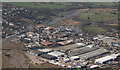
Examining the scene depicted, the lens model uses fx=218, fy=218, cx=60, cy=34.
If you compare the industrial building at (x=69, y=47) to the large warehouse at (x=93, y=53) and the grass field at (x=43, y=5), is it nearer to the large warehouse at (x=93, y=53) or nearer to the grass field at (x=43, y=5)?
the large warehouse at (x=93, y=53)

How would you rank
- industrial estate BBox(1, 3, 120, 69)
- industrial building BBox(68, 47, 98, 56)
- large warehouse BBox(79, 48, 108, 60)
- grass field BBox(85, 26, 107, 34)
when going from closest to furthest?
1. industrial estate BBox(1, 3, 120, 69)
2. large warehouse BBox(79, 48, 108, 60)
3. industrial building BBox(68, 47, 98, 56)
4. grass field BBox(85, 26, 107, 34)

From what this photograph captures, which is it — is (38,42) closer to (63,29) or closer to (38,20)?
(63,29)

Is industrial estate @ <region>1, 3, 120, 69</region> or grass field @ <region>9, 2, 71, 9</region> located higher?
grass field @ <region>9, 2, 71, 9</region>

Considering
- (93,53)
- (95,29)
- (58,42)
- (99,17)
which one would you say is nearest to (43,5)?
(99,17)

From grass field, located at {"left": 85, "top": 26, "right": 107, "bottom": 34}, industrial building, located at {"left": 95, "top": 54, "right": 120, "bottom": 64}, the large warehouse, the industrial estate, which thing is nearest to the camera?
industrial building, located at {"left": 95, "top": 54, "right": 120, "bottom": 64}

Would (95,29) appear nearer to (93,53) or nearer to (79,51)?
(79,51)

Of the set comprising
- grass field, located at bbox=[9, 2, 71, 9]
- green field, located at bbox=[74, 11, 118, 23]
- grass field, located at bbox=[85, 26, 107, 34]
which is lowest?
grass field, located at bbox=[85, 26, 107, 34]

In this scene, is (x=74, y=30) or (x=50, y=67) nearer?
(x=50, y=67)

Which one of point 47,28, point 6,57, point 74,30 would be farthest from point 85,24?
point 6,57

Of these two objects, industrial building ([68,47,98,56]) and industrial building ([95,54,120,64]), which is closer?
industrial building ([95,54,120,64])

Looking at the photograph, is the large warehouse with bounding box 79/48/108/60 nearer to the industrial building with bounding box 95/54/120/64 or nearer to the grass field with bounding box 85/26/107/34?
the industrial building with bounding box 95/54/120/64

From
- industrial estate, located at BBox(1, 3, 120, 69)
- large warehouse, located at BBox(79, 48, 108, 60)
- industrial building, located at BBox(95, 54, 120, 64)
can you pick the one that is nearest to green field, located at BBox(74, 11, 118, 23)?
industrial estate, located at BBox(1, 3, 120, 69)
